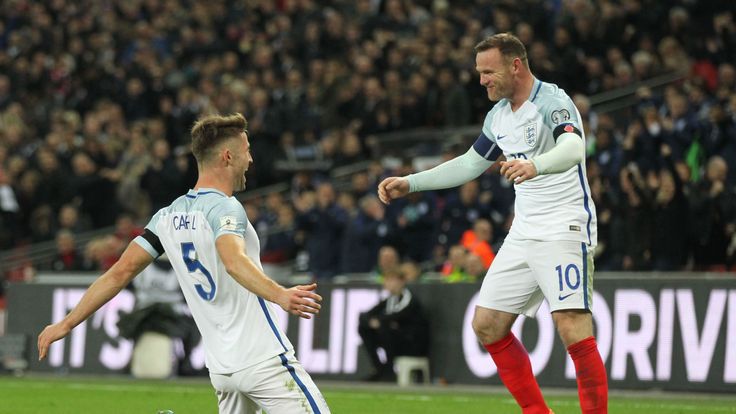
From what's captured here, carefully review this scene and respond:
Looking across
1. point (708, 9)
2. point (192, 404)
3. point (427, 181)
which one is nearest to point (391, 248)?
point (192, 404)

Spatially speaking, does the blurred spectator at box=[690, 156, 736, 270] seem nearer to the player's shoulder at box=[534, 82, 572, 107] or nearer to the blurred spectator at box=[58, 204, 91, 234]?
the player's shoulder at box=[534, 82, 572, 107]

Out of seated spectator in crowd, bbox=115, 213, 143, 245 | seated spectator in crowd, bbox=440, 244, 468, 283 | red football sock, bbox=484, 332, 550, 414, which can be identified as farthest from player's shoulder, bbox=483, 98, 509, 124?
seated spectator in crowd, bbox=115, 213, 143, 245

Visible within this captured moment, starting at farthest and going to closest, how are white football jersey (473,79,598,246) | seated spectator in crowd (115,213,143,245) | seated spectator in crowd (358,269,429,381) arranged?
seated spectator in crowd (115,213,143,245) < seated spectator in crowd (358,269,429,381) < white football jersey (473,79,598,246)

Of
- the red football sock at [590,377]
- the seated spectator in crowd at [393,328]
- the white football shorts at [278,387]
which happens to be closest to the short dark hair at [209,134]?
the white football shorts at [278,387]

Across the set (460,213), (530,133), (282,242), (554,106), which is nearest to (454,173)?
(530,133)

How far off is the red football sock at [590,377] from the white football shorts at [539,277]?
24 cm

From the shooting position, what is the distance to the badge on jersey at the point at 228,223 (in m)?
6.16

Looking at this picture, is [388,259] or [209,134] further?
[388,259]

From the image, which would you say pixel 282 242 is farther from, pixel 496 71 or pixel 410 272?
pixel 496 71

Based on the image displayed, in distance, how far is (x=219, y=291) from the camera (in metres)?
6.30

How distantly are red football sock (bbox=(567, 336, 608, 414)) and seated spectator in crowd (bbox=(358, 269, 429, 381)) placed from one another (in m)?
7.50

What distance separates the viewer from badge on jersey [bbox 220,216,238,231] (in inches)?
243

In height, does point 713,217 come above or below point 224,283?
above

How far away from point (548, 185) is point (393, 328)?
293 inches
